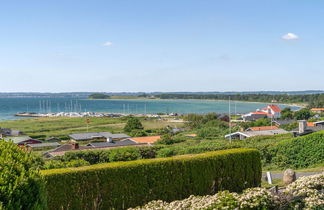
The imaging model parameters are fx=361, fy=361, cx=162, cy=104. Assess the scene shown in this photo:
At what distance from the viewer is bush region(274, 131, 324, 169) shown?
22.6 m

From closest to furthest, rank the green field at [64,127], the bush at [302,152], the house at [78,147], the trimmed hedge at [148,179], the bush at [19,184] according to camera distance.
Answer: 1. the bush at [19,184]
2. the trimmed hedge at [148,179]
3. the bush at [302,152]
4. the house at [78,147]
5. the green field at [64,127]

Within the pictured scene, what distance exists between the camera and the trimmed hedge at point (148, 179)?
11461mm

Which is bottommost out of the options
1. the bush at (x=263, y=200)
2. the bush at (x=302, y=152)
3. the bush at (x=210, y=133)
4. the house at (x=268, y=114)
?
the bush at (x=210, y=133)

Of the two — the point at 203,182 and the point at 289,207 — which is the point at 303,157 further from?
the point at 289,207

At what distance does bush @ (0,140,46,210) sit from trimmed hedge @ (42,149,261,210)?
5250 mm

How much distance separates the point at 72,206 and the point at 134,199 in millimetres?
2117

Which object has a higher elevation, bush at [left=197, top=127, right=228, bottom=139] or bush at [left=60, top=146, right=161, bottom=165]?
bush at [left=60, top=146, right=161, bottom=165]

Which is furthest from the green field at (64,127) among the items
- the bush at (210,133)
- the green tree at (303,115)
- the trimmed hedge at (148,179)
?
the trimmed hedge at (148,179)

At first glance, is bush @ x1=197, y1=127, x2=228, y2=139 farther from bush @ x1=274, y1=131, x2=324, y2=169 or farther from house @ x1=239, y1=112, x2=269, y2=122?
bush @ x1=274, y1=131, x2=324, y2=169

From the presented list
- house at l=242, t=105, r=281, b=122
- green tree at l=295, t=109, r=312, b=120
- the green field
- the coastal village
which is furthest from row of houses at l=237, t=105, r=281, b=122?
the green field

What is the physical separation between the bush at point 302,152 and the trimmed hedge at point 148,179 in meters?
9.41

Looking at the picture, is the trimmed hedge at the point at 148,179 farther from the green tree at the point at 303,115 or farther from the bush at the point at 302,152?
the green tree at the point at 303,115

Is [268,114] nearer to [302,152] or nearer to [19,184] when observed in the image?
[302,152]

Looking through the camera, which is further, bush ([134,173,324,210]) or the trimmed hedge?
the trimmed hedge
